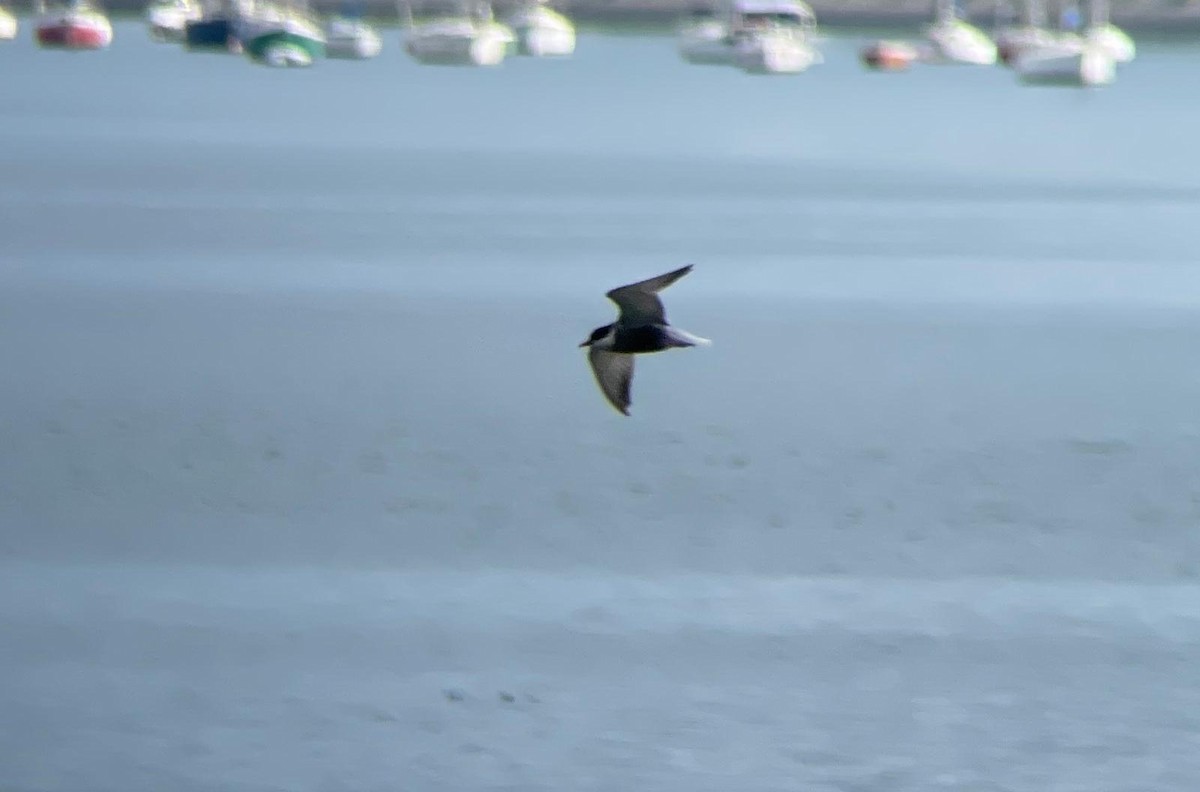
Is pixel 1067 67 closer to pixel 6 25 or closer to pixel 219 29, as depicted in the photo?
pixel 219 29

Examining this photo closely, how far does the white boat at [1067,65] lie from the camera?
61438 mm

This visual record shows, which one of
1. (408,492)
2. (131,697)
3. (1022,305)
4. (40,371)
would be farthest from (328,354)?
(131,697)

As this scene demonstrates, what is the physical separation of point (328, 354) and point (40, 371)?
2943 mm

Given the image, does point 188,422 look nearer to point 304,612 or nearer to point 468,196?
point 304,612

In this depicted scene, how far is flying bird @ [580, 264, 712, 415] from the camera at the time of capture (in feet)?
27.9

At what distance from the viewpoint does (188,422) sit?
19578 mm

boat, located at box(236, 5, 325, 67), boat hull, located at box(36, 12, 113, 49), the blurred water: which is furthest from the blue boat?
the blurred water

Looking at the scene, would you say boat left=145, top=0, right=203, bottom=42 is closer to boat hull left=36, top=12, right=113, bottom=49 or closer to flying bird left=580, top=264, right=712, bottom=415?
boat hull left=36, top=12, right=113, bottom=49

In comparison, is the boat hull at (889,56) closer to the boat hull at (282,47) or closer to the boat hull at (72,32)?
the boat hull at (282,47)

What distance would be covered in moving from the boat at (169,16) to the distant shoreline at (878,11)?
1574mm

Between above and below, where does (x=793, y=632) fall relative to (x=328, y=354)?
above

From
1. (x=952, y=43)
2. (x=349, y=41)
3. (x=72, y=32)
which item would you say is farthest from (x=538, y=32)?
(x=72, y=32)

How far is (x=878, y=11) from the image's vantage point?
74.8 metres

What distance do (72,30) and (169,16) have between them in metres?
3.37
